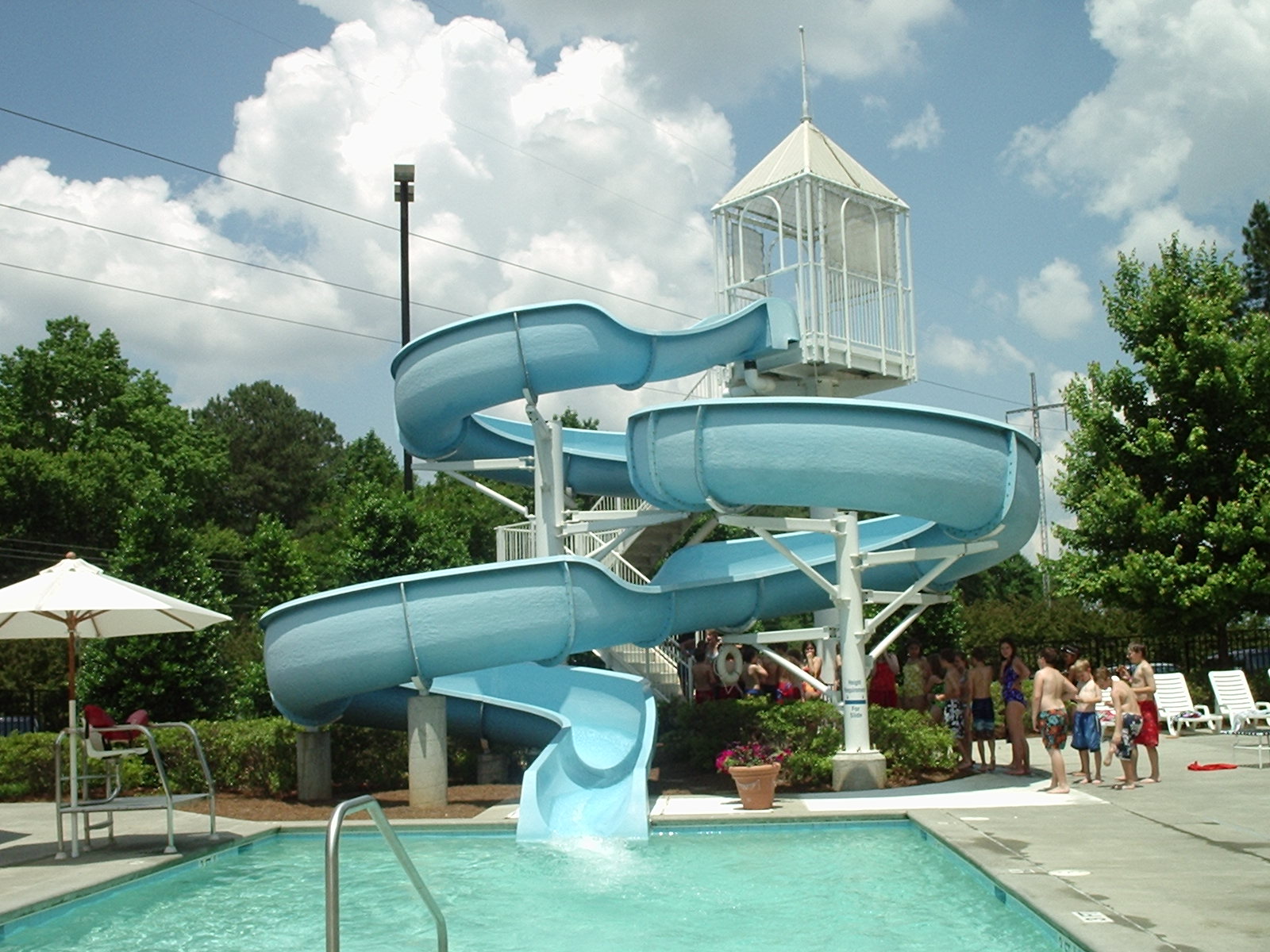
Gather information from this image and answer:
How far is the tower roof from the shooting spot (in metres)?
20.5

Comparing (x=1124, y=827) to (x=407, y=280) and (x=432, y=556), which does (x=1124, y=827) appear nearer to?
(x=432, y=556)

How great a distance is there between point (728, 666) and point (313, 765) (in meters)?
5.93

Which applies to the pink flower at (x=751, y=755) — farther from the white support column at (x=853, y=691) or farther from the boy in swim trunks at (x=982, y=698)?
the boy in swim trunks at (x=982, y=698)

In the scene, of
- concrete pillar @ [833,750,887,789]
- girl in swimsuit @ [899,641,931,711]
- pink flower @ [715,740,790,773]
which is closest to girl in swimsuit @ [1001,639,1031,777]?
concrete pillar @ [833,750,887,789]

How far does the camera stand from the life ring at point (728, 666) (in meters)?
17.7

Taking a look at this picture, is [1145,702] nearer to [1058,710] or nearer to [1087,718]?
[1087,718]

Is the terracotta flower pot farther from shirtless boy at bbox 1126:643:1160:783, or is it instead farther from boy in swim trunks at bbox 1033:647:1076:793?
shirtless boy at bbox 1126:643:1160:783

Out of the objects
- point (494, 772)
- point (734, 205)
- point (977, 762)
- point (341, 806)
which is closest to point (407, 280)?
point (734, 205)

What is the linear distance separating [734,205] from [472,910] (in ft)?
47.0

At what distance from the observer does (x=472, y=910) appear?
9414mm

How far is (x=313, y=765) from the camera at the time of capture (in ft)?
49.6

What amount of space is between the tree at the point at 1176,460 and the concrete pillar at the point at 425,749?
531 inches

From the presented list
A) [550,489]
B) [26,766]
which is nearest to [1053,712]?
[550,489]

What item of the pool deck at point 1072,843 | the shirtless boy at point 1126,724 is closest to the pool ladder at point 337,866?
the pool deck at point 1072,843
